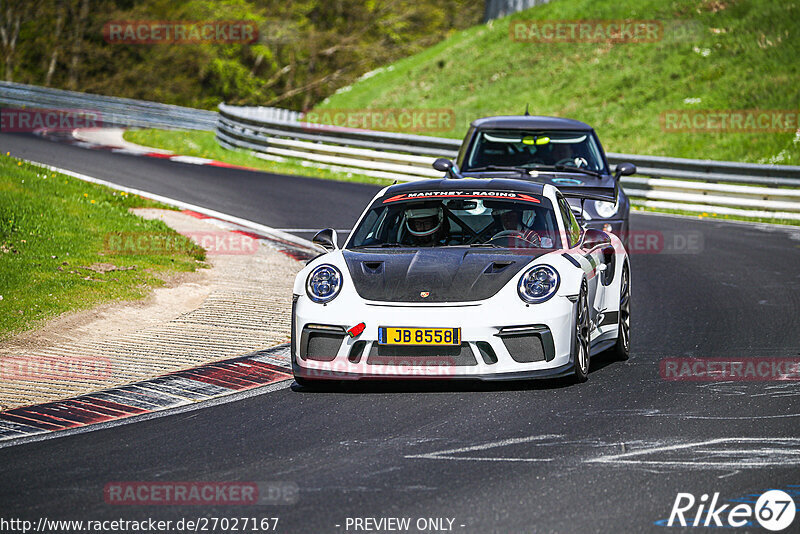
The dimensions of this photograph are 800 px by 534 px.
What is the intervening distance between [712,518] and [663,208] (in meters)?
16.7

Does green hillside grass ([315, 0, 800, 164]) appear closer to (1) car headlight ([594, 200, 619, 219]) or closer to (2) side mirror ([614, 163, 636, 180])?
(2) side mirror ([614, 163, 636, 180])

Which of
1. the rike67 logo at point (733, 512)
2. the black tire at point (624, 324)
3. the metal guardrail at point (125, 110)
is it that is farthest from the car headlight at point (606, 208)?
the metal guardrail at point (125, 110)

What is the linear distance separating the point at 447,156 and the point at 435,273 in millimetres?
15320

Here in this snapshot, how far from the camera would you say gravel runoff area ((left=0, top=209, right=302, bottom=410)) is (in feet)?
27.4

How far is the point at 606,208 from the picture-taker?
12.8m

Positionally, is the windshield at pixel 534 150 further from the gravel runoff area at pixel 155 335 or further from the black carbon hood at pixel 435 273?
the black carbon hood at pixel 435 273

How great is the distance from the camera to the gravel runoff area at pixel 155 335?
27.4 feet

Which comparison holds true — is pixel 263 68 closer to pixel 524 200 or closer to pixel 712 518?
pixel 524 200

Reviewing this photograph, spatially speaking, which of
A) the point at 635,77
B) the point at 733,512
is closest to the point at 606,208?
the point at 733,512

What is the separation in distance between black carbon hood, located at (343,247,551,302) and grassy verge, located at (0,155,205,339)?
3.38 meters

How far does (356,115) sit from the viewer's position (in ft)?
117

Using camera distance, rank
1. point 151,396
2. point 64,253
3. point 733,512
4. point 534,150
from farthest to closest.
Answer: point 534,150 < point 64,253 < point 151,396 < point 733,512

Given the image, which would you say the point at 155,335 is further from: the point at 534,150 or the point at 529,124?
the point at 529,124

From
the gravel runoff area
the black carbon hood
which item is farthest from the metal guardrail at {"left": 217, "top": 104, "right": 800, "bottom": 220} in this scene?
the black carbon hood
